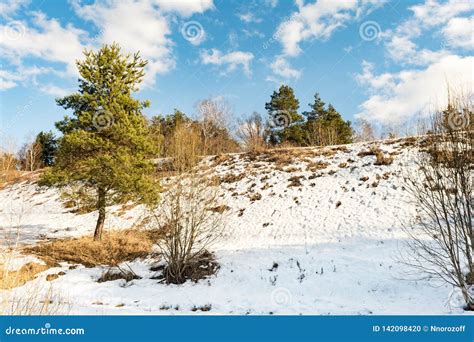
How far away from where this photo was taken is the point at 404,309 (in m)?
7.59

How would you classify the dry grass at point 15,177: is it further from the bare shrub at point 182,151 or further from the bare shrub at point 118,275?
the bare shrub at point 182,151

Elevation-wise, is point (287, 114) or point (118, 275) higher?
point (287, 114)

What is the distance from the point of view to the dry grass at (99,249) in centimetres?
1248

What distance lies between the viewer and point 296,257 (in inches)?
441

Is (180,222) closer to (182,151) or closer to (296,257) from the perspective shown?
(182,151)

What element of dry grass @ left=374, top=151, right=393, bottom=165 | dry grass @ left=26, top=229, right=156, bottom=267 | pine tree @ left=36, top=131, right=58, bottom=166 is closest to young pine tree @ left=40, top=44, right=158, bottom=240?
dry grass @ left=26, top=229, right=156, bottom=267

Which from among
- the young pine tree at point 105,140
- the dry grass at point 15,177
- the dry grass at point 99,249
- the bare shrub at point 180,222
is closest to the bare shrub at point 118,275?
the dry grass at point 99,249

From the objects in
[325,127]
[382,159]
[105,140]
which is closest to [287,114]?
[325,127]

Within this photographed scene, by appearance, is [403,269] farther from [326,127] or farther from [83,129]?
[326,127]

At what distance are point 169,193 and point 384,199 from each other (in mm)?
10511

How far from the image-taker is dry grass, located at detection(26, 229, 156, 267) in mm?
12477

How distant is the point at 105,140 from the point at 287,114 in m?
24.3

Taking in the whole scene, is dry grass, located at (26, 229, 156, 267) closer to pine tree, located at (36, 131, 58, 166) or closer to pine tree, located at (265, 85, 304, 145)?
pine tree, located at (265, 85, 304, 145)

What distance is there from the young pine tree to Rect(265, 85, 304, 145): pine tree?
74.4 feet
